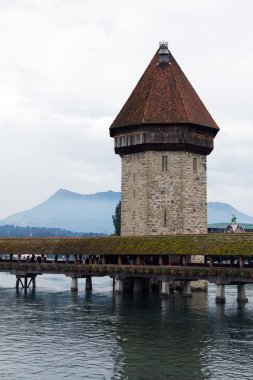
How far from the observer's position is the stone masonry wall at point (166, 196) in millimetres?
50844

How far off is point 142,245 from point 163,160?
9.61m

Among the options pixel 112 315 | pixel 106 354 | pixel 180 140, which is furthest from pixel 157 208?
pixel 106 354

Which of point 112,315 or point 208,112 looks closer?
point 112,315

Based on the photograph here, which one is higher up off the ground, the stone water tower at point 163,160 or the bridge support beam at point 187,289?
the stone water tower at point 163,160

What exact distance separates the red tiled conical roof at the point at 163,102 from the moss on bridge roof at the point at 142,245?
10.8 m

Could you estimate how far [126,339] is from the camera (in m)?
27.9

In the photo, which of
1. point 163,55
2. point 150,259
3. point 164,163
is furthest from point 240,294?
point 163,55

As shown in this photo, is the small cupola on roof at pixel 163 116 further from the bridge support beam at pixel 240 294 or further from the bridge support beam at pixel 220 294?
the bridge support beam at pixel 220 294

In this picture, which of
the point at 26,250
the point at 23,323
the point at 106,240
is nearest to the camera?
the point at 23,323

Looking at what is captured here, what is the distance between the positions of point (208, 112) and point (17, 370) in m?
37.5

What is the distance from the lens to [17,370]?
22.3 m

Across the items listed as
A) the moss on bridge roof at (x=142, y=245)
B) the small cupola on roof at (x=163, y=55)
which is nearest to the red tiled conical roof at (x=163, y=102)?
the small cupola on roof at (x=163, y=55)

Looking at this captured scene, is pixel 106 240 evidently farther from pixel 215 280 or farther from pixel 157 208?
pixel 215 280

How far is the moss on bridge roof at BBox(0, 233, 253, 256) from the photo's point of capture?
39628 millimetres
